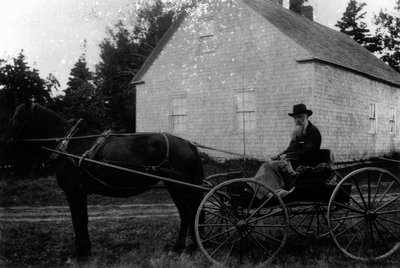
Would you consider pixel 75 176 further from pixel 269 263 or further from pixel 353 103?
pixel 353 103

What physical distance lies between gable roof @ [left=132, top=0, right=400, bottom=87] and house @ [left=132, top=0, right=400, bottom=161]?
7cm

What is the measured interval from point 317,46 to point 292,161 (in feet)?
41.5

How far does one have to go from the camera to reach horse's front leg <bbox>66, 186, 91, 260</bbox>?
18.5 feet

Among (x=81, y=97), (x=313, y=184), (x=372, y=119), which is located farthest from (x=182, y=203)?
(x=81, y=97)

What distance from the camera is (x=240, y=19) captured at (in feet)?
57.4

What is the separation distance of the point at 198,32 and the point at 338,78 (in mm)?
6390

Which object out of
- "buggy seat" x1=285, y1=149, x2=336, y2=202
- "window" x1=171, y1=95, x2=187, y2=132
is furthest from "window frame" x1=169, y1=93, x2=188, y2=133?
"buggy seat" x1=285, y1=149, x2=336, y2=202

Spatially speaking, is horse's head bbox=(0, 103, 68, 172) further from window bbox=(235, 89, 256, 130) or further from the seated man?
window bbox=(235, 89, 256, 130)

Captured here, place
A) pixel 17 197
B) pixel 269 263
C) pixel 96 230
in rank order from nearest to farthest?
pixel 269 263 < pixel 96 230 < pixel 17 197

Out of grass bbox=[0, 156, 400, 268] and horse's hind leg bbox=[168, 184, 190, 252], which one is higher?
horse's hind leg bbox=[168, 184, 190, 252]

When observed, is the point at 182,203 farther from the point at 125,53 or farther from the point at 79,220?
the point at 125,53

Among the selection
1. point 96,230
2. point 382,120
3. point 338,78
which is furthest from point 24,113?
point 382,120

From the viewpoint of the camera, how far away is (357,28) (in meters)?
26.9

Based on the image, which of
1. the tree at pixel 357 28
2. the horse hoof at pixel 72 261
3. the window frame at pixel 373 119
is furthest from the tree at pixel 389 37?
the horse hoof at pixel 72 261
